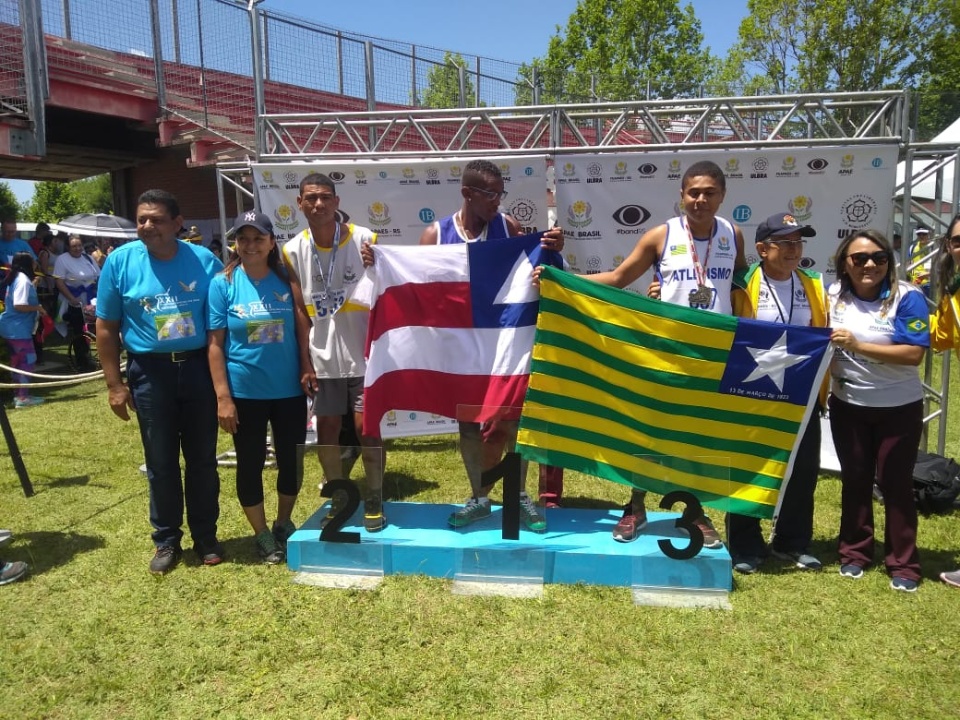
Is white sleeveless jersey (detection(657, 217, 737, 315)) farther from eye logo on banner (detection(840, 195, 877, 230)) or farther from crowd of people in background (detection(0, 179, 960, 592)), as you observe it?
eye logo on banner (detection(840, 195, 877, 230))

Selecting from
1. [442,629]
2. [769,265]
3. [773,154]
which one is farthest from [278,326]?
[773,154]

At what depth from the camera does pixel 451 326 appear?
4418mm

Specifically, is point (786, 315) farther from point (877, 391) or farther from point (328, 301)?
point (328, 301)

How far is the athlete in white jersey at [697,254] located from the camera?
395 cm

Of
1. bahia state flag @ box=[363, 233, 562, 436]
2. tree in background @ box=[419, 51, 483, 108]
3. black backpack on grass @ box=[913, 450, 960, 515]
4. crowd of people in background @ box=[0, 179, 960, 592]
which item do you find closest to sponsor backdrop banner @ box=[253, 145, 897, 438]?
black backpack on grass @ box=[913, 450, 960, 515]

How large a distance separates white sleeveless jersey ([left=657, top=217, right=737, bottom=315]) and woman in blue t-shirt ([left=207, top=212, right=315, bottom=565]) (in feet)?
7.04

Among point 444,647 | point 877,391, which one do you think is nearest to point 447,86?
point 877,391

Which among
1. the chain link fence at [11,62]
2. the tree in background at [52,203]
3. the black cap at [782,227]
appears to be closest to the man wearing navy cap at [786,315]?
the black cap at [782,227]

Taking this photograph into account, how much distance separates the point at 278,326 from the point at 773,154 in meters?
4.19

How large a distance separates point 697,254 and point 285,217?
3862 millimetres

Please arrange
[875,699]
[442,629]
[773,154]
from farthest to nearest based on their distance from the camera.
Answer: [773,154] → [442,629] → [875,699]

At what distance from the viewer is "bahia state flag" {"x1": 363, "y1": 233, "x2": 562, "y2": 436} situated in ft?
14.1

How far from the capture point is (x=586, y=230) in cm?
626

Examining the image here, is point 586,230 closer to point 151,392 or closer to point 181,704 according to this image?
point 151,392
